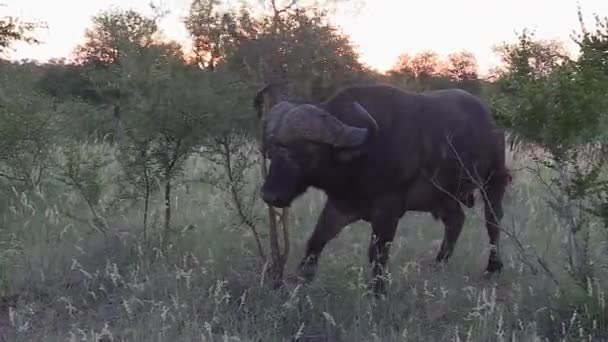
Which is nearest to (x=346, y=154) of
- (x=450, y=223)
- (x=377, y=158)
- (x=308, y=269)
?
(x=377, y=158)

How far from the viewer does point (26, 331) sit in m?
5.00

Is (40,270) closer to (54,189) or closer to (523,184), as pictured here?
(54,189)

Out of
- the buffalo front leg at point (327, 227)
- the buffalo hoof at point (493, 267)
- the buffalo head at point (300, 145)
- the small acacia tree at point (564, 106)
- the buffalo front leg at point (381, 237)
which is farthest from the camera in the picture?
the buffalo hoof at point (493, 267)

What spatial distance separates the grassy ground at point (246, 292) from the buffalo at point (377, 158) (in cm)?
37

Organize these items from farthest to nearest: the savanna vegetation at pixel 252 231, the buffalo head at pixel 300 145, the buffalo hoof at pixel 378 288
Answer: the buffalo hoof at pixel 378 288
the buffalo head at pixel 300 145
the savanna vegetation at pixel 252 231

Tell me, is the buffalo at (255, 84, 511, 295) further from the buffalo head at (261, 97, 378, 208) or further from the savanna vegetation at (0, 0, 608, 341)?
the savanna vegetation at (0, 0, 608, 341)

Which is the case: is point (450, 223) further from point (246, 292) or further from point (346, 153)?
point (246, 292)

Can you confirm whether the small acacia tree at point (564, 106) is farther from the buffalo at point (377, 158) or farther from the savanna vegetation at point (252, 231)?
the buffalo at point (377, 158)

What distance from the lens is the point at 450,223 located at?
299 inches

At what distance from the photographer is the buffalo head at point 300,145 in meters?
5.50

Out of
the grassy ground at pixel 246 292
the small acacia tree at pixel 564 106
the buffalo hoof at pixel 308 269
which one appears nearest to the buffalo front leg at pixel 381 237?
the grassy ground at pixel 246 292

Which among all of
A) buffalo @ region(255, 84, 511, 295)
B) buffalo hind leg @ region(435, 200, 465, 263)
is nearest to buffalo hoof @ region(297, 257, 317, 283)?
buffalo @ region(255, 84, 511, 295)

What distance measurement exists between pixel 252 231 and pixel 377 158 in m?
1.41

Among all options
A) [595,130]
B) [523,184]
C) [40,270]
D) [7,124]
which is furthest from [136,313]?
[523,184]
